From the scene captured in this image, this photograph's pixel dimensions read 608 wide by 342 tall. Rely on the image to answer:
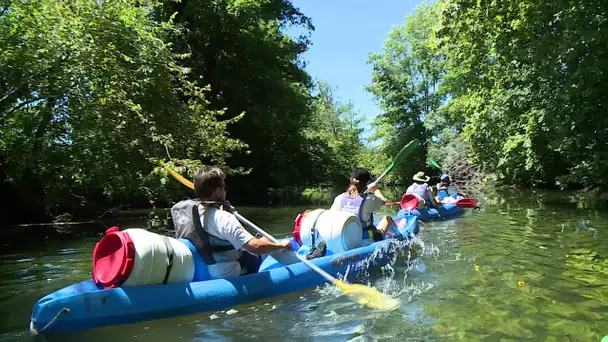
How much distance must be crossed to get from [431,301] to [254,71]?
720 inches

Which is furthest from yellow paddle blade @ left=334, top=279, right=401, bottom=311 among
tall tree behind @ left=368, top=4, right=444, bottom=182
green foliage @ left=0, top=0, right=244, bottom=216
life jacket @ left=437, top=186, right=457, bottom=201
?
tall tree behind @ left=368, top=4, right=444, bottom=182

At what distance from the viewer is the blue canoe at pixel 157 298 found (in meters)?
3.67

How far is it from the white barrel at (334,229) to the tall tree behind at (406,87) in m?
29.3

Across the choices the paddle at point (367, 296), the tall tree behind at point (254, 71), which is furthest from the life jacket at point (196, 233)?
the tall tree behind at point (254, 71)

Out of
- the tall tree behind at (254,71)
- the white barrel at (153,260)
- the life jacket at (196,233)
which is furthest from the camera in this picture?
the tall tree behind at (254,71)

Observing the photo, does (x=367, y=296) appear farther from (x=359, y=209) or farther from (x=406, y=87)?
(x=406, y=87)

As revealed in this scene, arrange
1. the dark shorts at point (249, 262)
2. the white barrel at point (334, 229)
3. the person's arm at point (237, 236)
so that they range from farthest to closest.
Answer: the white barrel at point (334, 229), the dark shorts at point (249, 262), the person's arm at point (237, 236)

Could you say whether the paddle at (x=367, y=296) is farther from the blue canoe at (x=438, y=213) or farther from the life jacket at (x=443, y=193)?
the life jacket at (x=443, y=193)

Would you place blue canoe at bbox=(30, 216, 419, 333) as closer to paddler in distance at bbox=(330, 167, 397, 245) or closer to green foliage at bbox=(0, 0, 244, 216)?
paddler in distance at bbox=(330, 167, 397, 245)

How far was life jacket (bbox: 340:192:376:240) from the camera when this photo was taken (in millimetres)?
6512

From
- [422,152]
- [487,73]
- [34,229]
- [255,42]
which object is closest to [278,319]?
[34,229]

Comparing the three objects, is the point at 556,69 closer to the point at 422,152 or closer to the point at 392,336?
the point at 392,336

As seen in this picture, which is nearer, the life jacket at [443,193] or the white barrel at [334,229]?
the white barrel at [334,229]

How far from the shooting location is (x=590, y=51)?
9.97 metres
